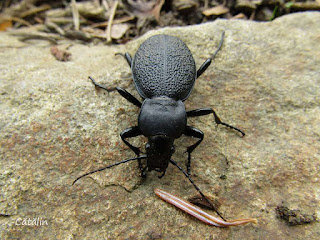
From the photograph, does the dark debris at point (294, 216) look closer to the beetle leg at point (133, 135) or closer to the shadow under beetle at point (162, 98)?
the shadow under beetle at point (162, 98)

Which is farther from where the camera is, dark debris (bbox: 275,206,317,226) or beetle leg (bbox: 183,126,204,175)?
beetle leg (bbox: 183,126,204,175)

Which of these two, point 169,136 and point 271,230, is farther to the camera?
point 169,136

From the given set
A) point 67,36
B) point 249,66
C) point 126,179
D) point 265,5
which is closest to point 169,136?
point 126,179

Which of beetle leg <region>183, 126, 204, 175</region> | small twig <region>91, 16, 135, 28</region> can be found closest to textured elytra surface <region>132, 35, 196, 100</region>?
beetle leg <region>183, 126, 204, 175</region>

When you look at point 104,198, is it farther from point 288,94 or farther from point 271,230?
point 288,94

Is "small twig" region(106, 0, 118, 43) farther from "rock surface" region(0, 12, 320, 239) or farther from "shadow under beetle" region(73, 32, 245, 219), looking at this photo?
"shadow under beetle" region(73, 32, 245, 219)

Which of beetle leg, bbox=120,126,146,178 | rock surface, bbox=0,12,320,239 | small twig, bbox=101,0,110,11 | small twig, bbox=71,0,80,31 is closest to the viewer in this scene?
rock surface, bbox=0,12,320,239

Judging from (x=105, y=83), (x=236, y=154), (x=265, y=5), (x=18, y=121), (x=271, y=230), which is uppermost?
(x=265, y=5)

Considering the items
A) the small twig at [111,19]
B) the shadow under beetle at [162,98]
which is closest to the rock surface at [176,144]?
the shadow under beetle at [162,98]
